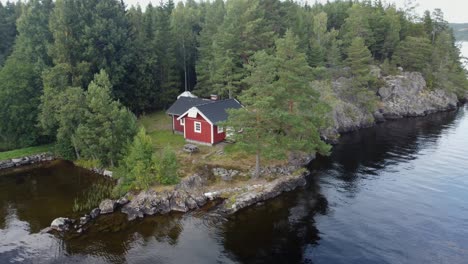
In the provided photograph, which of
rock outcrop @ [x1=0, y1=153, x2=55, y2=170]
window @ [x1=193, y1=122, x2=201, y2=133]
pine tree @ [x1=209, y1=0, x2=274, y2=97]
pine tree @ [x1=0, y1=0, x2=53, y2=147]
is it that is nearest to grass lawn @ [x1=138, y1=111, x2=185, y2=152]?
window @ [x1=193, y1=122, x2=201, y2=133]

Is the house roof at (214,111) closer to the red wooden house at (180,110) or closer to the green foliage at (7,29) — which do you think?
the red wooden house at (180,110)

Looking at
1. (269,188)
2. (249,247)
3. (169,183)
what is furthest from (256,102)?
(249,247)

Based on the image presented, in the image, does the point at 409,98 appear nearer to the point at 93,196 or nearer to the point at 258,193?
the point at 258,193

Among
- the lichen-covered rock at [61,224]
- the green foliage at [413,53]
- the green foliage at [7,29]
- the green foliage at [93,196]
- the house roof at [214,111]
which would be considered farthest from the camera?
the green foliage at [413,53]

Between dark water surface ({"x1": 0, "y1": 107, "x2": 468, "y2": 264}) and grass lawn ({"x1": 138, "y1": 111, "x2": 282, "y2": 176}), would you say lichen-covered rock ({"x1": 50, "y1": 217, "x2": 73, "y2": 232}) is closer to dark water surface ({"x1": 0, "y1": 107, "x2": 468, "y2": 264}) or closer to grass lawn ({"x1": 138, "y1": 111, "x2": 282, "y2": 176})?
dark water surface ({"x1": 0, "y1": 107, "x2": 468, "y2": 264})

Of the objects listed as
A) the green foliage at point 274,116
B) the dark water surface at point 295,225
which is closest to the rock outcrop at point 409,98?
the dark water surface at point 295,225

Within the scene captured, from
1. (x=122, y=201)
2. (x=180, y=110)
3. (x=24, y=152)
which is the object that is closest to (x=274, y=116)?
(x=122, y=201)
